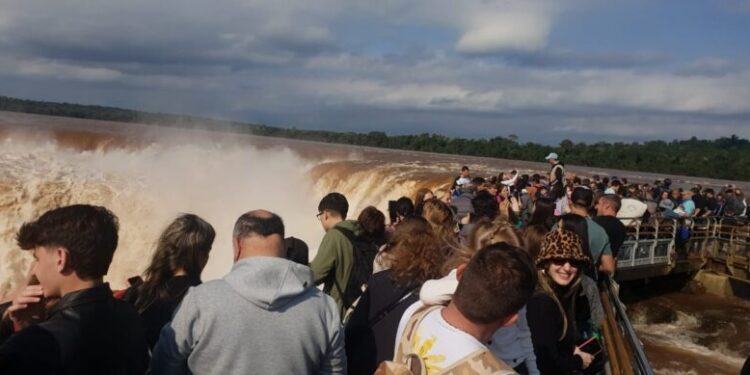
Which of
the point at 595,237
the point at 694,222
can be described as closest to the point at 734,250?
the point at 694,222

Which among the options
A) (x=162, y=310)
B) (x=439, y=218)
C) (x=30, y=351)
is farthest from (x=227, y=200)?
(x=30, y=351)

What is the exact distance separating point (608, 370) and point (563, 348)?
104 centimetres

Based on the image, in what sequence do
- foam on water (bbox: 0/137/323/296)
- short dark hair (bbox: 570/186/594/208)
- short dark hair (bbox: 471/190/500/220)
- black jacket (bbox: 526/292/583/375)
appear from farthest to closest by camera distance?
foam on water (bbox: 0/137/323/296) < short dark hair (bbox: 471/190/500/220) < short dark hair (bbox: 570/186/594/208) < black jacket (bbox: 526/292/583/375)

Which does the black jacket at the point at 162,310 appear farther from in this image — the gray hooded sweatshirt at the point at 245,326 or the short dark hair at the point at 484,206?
the short dark hair at the point at 484,206

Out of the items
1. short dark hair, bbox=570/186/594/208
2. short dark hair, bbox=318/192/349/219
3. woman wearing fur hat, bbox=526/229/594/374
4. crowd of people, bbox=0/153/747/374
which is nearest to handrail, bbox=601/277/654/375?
crowd of people, bbox=0/153/747/374

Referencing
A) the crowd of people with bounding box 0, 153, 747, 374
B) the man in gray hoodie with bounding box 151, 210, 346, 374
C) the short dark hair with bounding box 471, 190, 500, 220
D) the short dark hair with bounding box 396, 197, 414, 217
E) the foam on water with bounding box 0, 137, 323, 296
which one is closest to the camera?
the crowd of people with bounding box 0, 153, 747, 374

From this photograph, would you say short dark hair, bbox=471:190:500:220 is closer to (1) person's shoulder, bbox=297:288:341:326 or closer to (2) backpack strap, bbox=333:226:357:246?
(2) backpack strap, bbox=333:226:357:246

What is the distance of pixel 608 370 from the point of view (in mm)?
3975

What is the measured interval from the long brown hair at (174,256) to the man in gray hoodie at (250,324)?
61 centimetres

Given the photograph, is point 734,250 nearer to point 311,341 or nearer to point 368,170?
point 368,170

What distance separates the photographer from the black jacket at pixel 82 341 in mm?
1950

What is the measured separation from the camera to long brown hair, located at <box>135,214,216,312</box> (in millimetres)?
3146

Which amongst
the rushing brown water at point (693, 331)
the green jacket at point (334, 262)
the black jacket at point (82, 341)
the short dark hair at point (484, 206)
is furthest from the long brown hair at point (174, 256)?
the rushing brown water at point (693, 331)

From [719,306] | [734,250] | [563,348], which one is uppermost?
[563,348]
